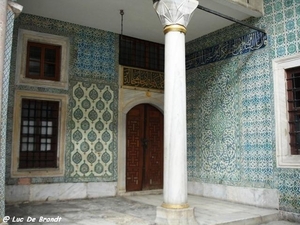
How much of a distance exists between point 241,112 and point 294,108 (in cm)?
108

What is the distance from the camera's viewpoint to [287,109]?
5344mm

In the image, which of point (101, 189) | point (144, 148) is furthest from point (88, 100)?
point (101, 189)

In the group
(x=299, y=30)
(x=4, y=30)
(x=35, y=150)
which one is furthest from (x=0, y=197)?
(x=299, y=30)

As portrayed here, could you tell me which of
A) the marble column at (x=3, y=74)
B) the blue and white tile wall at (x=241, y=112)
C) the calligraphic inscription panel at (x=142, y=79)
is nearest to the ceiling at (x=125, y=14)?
the blue and white tile wall at (x=241, y=112)

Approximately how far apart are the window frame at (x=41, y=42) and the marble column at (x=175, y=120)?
2717 millimetres

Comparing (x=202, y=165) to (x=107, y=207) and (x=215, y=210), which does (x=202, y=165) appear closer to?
(x=215, y=210)

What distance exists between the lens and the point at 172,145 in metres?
4.22

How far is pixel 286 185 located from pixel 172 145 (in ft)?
7.58

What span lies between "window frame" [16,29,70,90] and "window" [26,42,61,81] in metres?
0.07

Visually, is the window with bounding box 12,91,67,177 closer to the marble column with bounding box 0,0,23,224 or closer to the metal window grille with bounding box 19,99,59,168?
the metal window grille with bounding box 19,99,59,168

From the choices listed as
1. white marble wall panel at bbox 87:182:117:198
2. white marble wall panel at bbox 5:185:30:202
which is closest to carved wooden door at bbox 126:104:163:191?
white marble wall panel at bbox 87:182:117:198

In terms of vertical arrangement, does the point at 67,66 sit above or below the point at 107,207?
above

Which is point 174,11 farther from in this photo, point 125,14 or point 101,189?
point 101,189

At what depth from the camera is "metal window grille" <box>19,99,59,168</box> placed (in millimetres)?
6023
